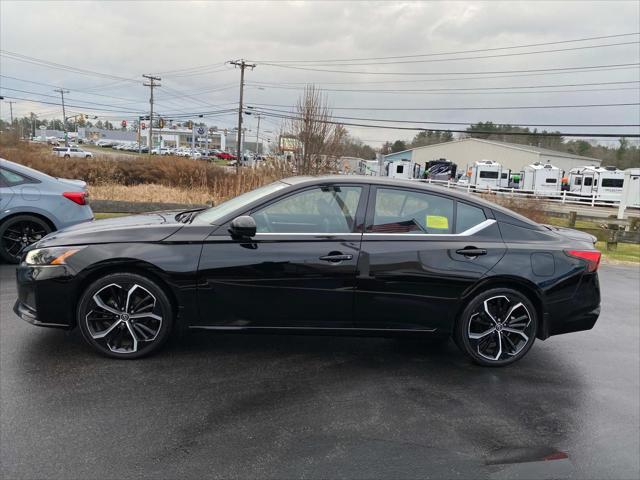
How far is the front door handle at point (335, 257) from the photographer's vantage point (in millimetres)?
3809

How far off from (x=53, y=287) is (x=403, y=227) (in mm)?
2772

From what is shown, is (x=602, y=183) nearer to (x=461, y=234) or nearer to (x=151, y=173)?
(x=151, y=173)

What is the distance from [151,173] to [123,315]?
17.1m

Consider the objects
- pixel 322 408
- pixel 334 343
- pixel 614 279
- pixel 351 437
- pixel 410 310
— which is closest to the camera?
pixel 351 437

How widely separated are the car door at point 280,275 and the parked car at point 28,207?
3.98m

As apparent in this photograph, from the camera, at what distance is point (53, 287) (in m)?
3.68

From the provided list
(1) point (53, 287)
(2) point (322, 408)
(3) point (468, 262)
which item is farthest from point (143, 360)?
(3) point (468, 262)

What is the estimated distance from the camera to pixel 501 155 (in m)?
67.1

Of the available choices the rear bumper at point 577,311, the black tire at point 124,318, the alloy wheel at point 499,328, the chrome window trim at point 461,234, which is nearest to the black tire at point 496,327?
the alloy wheel at point 499,328

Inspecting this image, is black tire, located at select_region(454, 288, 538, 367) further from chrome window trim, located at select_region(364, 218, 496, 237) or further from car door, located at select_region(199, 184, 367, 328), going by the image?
car door, located at select_region(199, 184, 367, 328)

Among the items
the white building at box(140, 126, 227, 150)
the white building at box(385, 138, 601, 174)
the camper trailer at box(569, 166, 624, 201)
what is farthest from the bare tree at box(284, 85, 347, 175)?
the white building at box(140, 126, 227, 150)

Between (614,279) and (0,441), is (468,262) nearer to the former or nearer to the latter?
(0,441)

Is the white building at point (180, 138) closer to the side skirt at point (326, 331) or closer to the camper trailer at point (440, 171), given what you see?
the camper trailer at point (440, 171)

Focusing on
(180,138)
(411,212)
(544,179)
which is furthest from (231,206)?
(180,138)
